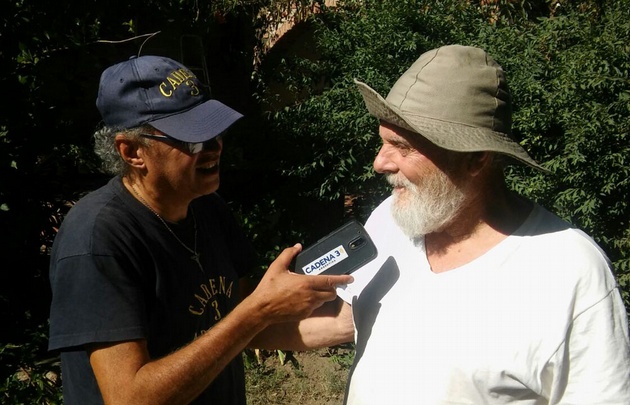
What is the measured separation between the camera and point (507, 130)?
1977 millimetres

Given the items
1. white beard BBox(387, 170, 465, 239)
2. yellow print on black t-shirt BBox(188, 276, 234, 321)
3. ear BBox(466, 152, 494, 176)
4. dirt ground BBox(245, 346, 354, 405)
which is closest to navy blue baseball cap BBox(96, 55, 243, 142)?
yellow print on black t-shirt BBox(188, 276, 234, 321)

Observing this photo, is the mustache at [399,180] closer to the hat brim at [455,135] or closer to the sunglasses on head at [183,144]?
the hat brim at [455,135]

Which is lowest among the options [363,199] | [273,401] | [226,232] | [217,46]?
[273,401]

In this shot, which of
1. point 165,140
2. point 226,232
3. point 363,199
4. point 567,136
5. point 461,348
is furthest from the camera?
point 363,199

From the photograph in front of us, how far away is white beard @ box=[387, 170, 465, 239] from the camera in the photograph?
1943 millimetres

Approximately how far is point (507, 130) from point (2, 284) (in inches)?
119

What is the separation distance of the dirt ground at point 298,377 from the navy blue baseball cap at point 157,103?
3.02m

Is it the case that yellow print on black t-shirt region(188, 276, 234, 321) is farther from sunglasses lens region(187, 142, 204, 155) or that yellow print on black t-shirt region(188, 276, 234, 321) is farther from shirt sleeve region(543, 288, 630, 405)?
shirt sleeve region(543, 288, 630, 405)

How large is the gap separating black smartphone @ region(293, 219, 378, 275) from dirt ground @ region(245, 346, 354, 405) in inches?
112

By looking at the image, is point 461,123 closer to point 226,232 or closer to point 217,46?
point 226,232

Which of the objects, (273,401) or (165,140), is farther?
(273,401)

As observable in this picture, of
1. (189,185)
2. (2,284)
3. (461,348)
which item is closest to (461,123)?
(461,348)

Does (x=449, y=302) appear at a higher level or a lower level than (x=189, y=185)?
lower

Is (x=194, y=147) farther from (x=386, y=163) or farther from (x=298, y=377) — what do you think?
(x=298, y=377)
